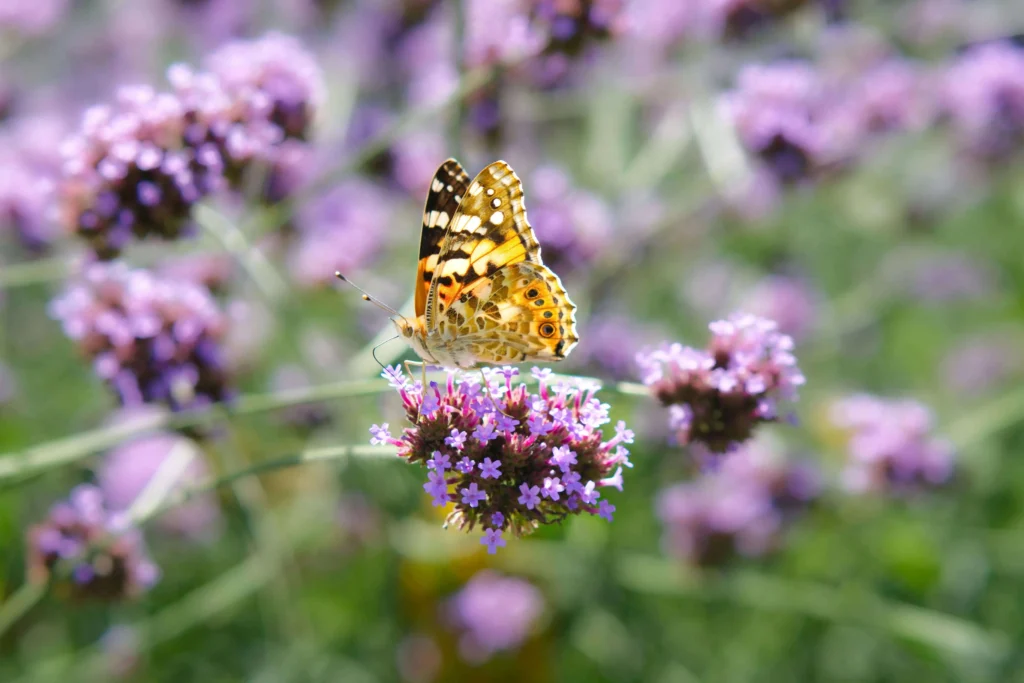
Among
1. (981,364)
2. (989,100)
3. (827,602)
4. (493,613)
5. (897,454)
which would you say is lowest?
(827,602)

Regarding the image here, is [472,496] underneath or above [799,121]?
underneath

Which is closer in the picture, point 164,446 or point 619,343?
point 619,343

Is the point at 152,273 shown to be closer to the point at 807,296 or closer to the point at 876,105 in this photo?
the point at 807,296

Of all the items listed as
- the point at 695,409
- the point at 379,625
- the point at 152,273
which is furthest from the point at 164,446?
the point at 695,409

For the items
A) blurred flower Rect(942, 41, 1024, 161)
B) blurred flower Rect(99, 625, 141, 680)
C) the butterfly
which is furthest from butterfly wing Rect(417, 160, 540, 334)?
blurred flower Rect(942, 41, 1024, 161)

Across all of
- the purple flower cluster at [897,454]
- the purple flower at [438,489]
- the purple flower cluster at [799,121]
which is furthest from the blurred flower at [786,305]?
the purple flower at [438,489]

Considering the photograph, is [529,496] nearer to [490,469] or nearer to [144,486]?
[490,469]

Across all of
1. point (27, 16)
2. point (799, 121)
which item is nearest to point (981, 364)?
point (799, 121)

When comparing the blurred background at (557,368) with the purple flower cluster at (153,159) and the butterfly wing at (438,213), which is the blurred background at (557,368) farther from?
the butterfly wing at (438,213)
